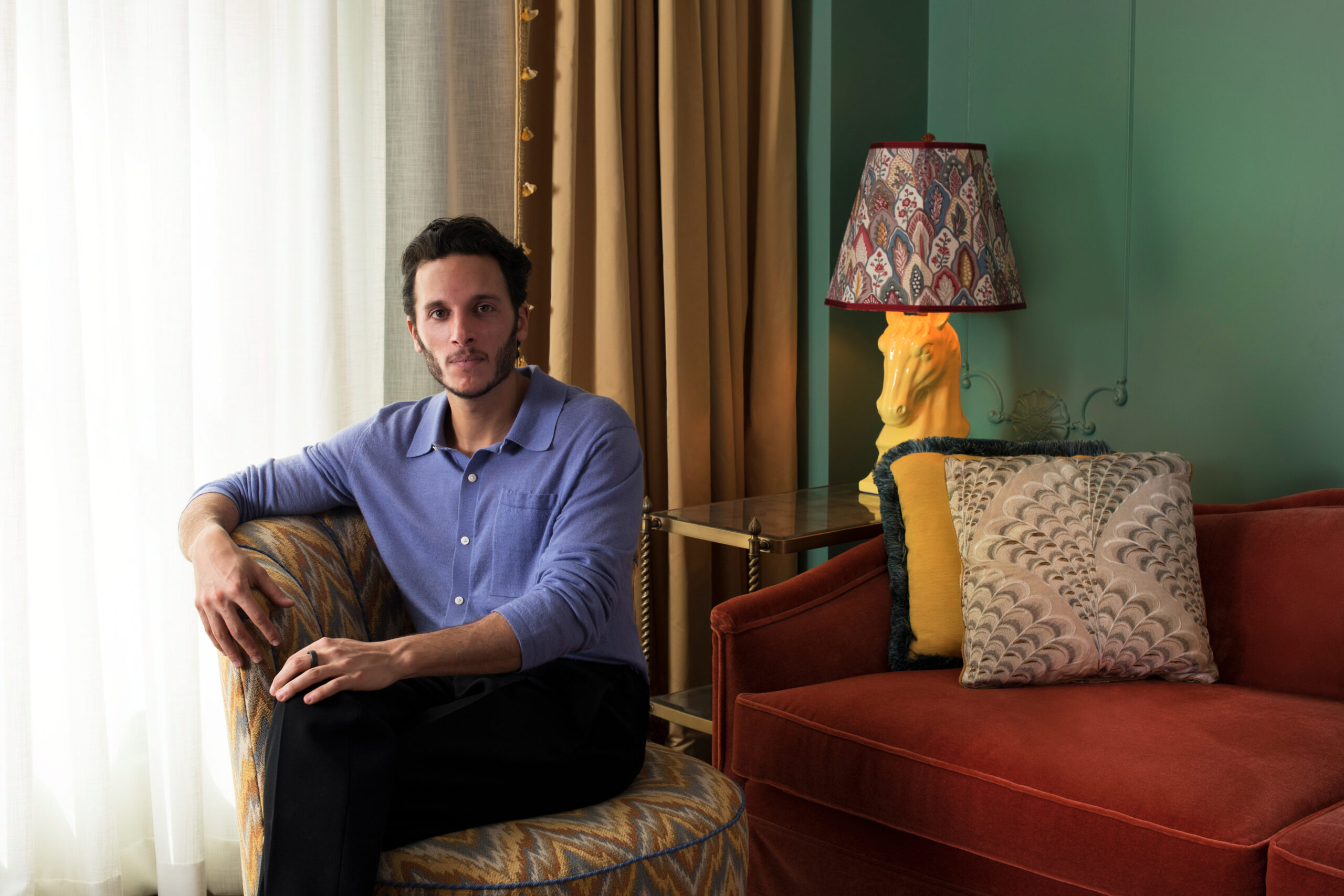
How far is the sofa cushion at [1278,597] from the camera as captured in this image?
1916 mm

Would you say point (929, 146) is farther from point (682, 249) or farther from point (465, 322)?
point (465, 322)

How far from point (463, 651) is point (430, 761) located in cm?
14

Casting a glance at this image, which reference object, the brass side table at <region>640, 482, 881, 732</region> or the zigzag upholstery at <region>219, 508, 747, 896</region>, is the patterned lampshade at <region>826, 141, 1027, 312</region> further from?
the zigzag upholstery at <region>219, 508, 747, 896</region>

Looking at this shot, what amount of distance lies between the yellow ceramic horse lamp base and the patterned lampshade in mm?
139

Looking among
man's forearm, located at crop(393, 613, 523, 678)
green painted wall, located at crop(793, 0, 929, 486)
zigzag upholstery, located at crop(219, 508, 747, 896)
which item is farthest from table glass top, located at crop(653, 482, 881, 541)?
man's forearm, located at crop(393, 613, 523, 678)

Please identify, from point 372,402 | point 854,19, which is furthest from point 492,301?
point 854,19

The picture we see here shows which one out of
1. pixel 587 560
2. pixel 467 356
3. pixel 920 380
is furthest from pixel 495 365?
pixel 920 380

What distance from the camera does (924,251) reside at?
7.73 ft

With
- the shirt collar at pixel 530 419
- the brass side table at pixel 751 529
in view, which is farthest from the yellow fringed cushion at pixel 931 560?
the shirt collar at pixel 530 419

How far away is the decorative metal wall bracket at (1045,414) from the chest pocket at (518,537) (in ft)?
4.78

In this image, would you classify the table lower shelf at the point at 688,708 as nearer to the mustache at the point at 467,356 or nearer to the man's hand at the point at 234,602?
the mustache at the point at 467,356

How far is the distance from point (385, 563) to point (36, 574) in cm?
68

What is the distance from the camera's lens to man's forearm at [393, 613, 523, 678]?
1.40m

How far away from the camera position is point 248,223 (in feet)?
6.91
